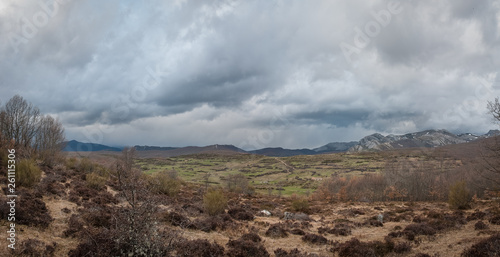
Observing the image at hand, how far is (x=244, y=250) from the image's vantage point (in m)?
13.7

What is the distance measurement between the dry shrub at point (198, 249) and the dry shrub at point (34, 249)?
5.12 meters

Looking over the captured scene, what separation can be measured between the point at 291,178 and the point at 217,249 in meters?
125

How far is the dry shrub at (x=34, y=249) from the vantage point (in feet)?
31.7

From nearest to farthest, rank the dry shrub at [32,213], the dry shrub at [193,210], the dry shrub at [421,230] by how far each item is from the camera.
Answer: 1. the dry shrub at [32,213]
2. the dry shrub at [421,230]
3. the dry shrub at [193,210]

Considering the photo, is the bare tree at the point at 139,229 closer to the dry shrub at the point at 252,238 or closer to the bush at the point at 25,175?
the dry shrub at the point at 252,238

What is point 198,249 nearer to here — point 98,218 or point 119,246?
point 119,246

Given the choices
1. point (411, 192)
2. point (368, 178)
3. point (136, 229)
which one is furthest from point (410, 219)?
point (368, 178)

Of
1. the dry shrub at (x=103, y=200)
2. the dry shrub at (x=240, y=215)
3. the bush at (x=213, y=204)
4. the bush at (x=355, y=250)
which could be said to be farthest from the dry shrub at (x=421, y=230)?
the dry shrub at (x=103, y=200)

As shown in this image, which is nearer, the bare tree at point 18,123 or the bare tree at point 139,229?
the bare tree at point 139,229

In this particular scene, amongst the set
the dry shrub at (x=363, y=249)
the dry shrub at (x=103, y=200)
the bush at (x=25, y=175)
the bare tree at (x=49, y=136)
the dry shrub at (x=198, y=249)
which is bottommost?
the dry shrub at (x=363, y=249)

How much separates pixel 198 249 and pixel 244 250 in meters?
2.58

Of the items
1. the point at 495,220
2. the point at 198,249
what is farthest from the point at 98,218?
the point at 495,220

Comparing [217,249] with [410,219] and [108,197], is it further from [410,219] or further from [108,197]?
[410,219]

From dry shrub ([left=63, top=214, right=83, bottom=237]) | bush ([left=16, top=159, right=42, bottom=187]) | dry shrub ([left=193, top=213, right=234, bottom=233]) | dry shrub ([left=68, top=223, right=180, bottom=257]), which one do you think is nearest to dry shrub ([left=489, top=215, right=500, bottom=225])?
dry shrub ([left=193, top=213, right=234, bottom=233])
